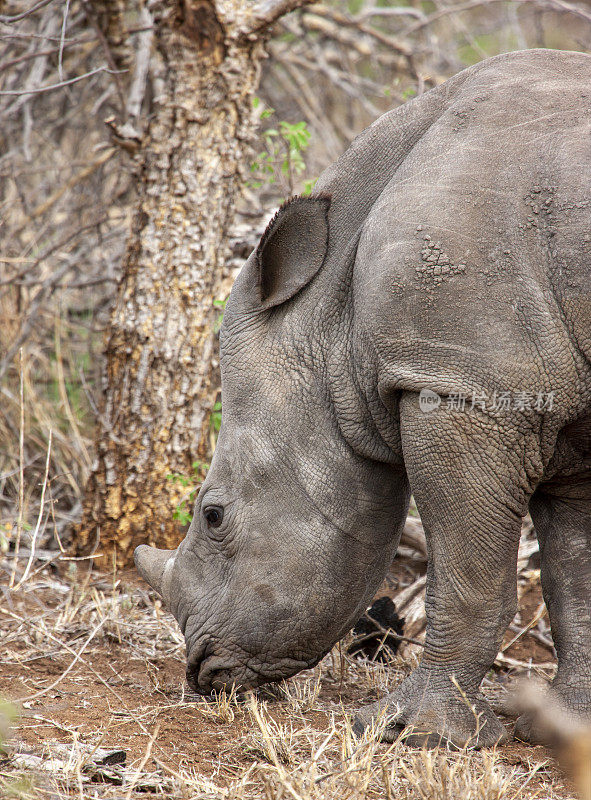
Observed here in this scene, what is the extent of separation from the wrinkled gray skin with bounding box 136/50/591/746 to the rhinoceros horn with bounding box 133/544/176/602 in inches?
0.5

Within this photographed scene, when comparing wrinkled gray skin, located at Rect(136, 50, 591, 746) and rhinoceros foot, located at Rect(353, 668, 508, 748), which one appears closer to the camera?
wrinkled gray skin, located at Rect(136, 50, 591, 746)

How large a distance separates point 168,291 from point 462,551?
3013mm

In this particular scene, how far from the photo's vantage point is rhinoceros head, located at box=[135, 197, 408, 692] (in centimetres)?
359

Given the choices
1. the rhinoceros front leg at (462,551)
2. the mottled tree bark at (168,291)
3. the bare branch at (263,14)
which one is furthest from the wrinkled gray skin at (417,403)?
the bare branch at (263,14)

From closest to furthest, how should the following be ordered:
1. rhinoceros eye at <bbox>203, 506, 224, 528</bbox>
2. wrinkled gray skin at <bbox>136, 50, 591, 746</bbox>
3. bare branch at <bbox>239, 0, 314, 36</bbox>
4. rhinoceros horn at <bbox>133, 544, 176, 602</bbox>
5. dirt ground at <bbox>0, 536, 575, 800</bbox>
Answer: dirt ground at <bbox>0, 536, 575, 800</bbox> < wrinkled gray skin at <bbox>136, 50, 591, 746</bbox> < rhinoceros eye at <bbox>203, 506, 224, 528</bbox> < rhinoceros horn at <bbox>133, 544, 176, 602</bbox> < bare branch at <bbox>239, 0, 314, 36</bbox>

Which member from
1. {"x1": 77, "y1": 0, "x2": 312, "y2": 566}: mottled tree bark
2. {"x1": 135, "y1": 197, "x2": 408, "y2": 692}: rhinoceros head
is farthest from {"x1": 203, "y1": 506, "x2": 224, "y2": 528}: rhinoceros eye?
{"x1": 77, "y1": 0, "x2": 312, "y2": 566}: mottled tree bark

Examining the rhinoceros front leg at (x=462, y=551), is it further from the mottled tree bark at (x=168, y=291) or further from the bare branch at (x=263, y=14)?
the bare branch at (x=263, y=14)

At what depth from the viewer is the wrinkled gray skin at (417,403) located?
10.1 ft

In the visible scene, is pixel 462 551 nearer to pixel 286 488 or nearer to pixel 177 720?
pixel 286 488

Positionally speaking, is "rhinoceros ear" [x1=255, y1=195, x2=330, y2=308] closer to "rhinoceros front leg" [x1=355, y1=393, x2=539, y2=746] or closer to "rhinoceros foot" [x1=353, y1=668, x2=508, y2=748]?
"rhinoceros front leg" [x1=355, y1=393, x2=539, y2=746]

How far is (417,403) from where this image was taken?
3.20 m

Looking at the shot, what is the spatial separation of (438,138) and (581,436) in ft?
3.94

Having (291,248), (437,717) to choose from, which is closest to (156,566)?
(437,717)

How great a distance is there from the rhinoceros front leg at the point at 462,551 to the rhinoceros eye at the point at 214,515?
0.90 m
